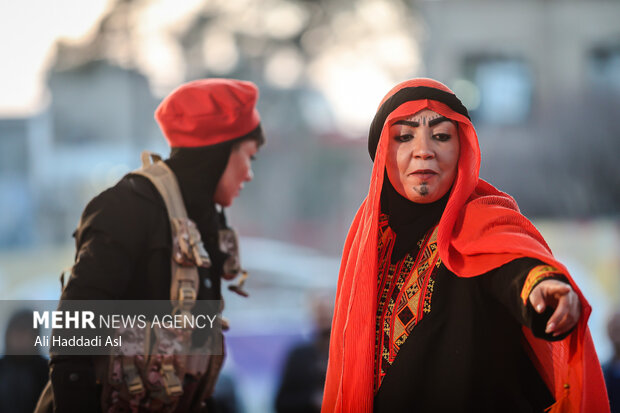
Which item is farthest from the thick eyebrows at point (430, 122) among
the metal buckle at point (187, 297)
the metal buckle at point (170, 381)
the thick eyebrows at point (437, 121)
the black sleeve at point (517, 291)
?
the metal buckle at point (170, 381)

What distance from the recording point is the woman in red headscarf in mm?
1773

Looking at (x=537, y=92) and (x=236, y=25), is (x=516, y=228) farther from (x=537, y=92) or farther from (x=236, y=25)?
(x=236, y=25)

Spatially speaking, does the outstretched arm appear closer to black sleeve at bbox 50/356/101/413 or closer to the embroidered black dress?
the embroidered black dress

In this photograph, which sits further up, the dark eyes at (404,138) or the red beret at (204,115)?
the red beret at (204,115)

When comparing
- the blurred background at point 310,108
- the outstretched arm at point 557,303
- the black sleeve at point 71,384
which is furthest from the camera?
the blurred background at point 310,108

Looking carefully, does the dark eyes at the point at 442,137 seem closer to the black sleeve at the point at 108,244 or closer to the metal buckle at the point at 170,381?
the black sleeve at the point at 108,244

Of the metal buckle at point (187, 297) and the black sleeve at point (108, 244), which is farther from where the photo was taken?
the metal buckle at point (187, 297)

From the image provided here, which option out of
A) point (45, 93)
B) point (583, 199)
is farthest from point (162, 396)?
point (45, 93)

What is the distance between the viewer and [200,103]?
2.57m

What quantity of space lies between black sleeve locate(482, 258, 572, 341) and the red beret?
1.08m

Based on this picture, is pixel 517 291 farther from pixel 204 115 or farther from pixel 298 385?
pixel 298 385

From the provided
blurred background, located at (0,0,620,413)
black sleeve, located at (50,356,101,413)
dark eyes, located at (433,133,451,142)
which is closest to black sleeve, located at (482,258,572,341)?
dark eyes, located at (433,133,451,142)

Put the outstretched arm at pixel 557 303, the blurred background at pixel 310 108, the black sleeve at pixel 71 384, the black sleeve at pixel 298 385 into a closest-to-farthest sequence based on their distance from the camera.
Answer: the outstretched arm at pixel 557 303 → the black sleeve at pixel 71 384 → the black sleeve at pixel 298 385 → the blurred background at pixel 310 108

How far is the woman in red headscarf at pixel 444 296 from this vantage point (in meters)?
1.77
